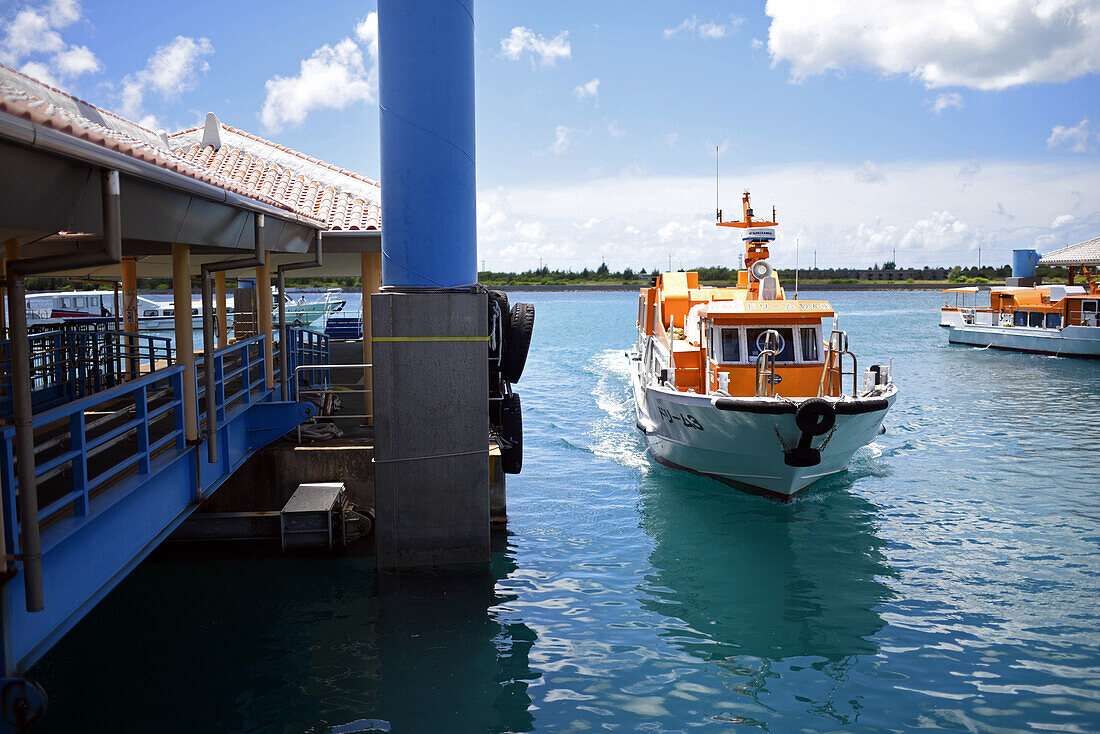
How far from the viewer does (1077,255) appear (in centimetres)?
4441

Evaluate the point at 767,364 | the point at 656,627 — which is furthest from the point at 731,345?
the point at 656,627

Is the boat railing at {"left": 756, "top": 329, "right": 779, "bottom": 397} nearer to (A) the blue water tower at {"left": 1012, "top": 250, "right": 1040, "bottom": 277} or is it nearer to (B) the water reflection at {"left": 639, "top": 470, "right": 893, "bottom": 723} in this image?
(B) the water reflection at {"left": 639, "top": 470, "right": 893, "bottom": 723}

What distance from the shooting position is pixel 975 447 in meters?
19.9

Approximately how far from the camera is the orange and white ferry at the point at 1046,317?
4078 centimetres

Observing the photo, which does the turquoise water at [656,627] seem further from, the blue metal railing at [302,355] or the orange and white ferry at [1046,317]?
the orange and white ferry at [1046,317]

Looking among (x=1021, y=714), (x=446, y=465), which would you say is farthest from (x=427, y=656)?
(x=1021, y=714)

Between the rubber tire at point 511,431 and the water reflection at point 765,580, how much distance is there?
240 cm

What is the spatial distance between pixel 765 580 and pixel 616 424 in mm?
12840

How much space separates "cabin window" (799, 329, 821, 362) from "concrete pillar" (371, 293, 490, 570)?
838cm

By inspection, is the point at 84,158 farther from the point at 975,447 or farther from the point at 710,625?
the point at 975,447

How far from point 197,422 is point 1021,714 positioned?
837cm

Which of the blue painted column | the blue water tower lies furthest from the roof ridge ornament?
the blue water tower

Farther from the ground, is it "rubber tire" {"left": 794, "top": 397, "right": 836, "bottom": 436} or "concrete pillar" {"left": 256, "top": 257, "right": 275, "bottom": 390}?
"concrete pillar" {"left": 256, "top": 257, "right": 275, "bottom": 390}

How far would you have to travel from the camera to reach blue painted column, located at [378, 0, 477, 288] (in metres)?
9.52
